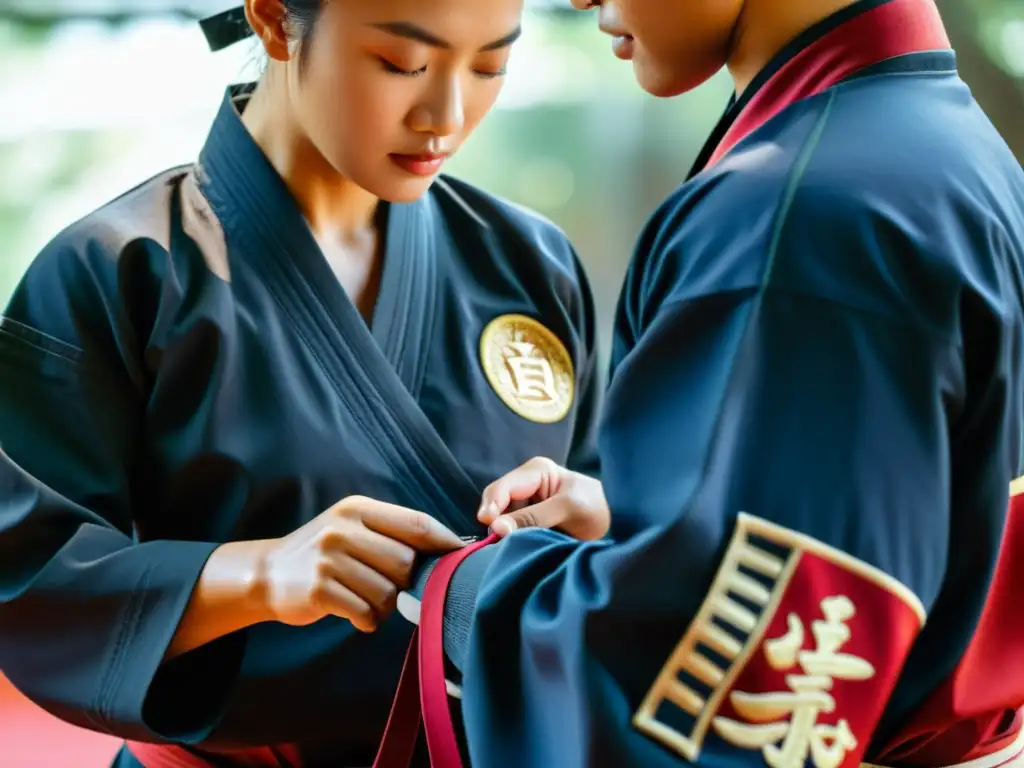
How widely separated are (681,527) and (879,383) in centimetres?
13

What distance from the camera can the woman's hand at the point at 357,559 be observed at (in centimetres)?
89

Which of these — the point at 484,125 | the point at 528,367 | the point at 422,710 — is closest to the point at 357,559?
the point at 422,710

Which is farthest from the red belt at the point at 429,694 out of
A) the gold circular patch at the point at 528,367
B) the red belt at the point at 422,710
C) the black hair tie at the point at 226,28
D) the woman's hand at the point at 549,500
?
the black hair tie at the point at 226,28

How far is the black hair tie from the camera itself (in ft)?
3.79

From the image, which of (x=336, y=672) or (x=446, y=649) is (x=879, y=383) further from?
(x=336, y=672)

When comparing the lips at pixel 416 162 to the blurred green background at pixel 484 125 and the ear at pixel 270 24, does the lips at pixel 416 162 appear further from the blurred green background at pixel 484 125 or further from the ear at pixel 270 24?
the blurred green background at pixel 484 125

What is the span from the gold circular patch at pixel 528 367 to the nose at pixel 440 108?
0.77 ft

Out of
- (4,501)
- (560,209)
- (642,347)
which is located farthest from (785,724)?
(560,209)

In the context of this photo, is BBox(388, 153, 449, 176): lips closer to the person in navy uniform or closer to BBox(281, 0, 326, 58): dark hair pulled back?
BBox(281, 0, 326, 58): dark hair pulled back

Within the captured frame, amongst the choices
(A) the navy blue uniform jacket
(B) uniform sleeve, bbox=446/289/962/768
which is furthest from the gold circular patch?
(B) uniform sleeve, bbox=446/289/962/768

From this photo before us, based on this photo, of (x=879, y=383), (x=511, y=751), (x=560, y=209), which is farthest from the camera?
(x=560, y=209)

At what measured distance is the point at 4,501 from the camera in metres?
0.96

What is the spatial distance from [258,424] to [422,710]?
0.32 m

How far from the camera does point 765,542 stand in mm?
637
